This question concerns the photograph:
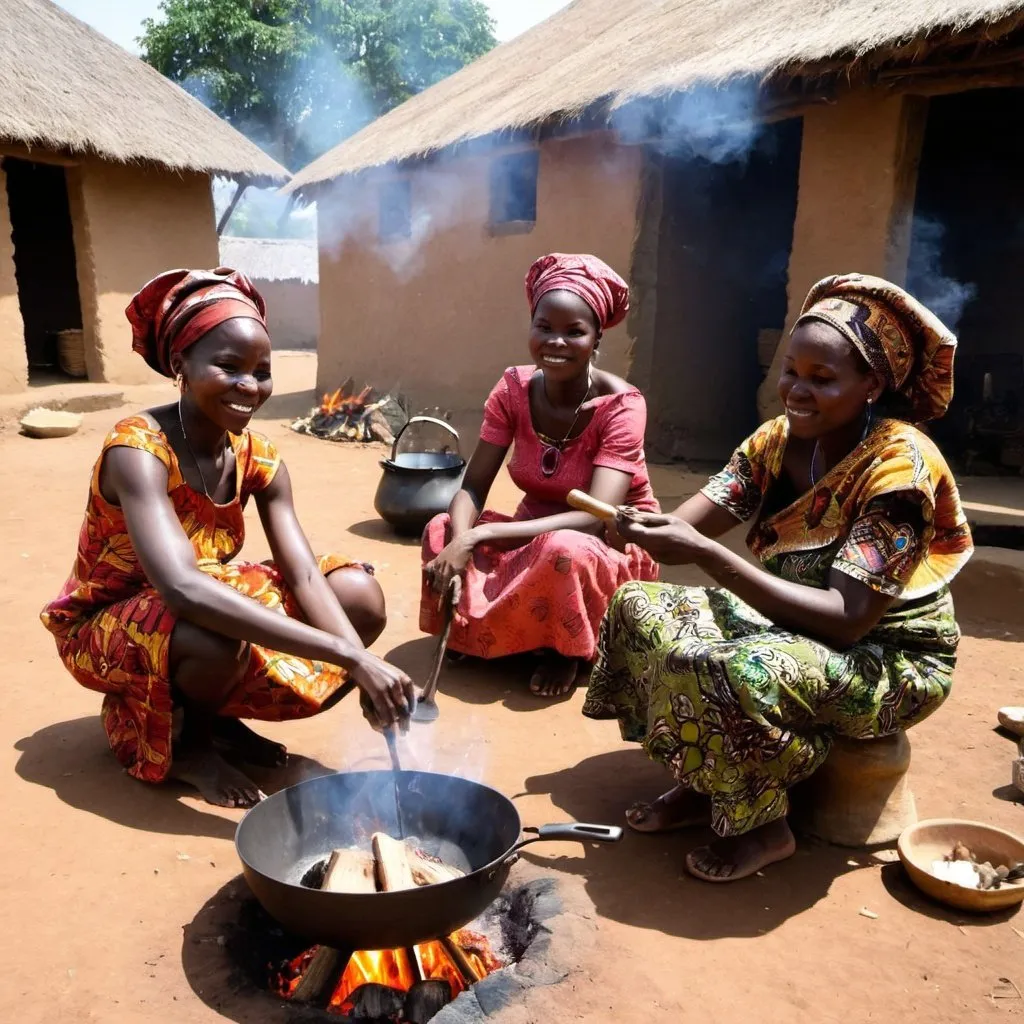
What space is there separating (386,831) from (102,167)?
975 centimetres

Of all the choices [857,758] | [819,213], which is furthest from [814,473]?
[819,213]

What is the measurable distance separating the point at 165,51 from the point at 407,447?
20272 millimetres

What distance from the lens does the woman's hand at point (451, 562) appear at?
322 centimetres

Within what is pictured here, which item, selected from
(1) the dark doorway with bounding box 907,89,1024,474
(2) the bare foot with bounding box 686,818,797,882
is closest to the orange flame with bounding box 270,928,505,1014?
(2) the bare foot with bounding box 686,818,797,882

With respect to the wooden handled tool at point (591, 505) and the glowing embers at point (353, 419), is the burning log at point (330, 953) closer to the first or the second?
the wooden handled tool at point (591, 505)

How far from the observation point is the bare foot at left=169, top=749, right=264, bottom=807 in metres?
2.59

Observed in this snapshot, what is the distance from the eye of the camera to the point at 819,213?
19.2 feet

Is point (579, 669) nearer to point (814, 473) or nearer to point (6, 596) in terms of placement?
point (814, 473)

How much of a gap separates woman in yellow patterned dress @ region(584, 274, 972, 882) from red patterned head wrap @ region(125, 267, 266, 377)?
3.76 feet

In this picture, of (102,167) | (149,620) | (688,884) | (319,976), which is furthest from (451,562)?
(102,167)

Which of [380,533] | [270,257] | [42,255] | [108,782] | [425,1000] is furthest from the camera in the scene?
[270,257]

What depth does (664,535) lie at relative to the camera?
222cm

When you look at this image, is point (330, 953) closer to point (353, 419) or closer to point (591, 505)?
point (591, 505)

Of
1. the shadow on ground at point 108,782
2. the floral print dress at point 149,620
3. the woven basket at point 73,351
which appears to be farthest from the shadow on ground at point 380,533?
the woven basket at point 73,351
